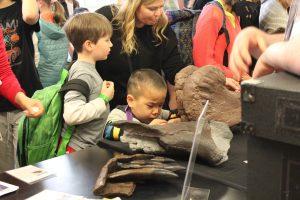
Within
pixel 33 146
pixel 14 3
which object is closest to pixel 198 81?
pixel 33 146

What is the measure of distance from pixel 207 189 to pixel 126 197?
0.54ft

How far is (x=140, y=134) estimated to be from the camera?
36.3 inches

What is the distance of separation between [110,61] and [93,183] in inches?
37.3

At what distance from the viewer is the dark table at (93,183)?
771mm

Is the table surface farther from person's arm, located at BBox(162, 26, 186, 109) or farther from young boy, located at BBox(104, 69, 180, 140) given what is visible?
person's arm, located at BBox(162, 26, 186, 109)

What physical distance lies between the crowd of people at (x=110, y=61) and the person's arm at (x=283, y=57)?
0.61 m

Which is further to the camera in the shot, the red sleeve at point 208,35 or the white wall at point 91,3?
the white wall at point 91,3

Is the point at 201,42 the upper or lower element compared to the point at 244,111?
lower

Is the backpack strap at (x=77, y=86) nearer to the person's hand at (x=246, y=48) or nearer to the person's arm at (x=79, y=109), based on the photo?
the person's arm at (x=79, y=109)

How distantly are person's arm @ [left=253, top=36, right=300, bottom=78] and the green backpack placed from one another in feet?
3.26

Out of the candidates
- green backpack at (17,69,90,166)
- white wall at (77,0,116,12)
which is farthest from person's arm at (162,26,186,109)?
white wall at (77,0,116,12)

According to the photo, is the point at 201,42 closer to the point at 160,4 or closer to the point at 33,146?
the point at 160,4

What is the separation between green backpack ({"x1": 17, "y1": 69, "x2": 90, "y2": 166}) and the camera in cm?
139

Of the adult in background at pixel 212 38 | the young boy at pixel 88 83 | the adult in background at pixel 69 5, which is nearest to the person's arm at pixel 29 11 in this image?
the young boy at pixel 88 83
